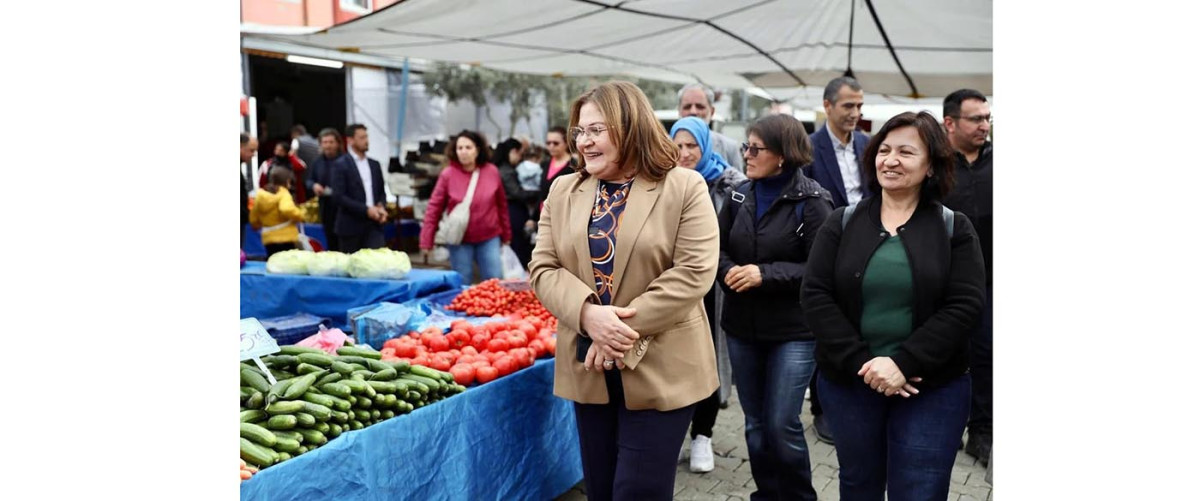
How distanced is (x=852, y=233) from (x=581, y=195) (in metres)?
0.91

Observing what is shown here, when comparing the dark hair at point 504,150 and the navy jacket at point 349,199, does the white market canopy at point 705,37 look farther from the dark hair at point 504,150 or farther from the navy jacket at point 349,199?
the navy jacket at point 349,199

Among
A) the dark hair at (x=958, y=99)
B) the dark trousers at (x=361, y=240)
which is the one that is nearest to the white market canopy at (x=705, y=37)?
the dark trousers at (x=361, y=240)

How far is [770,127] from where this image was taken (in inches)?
144

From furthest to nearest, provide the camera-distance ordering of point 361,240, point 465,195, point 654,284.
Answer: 1. point 361,240
2. point 465,195
3. point 654,284

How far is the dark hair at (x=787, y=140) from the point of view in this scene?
3.63m

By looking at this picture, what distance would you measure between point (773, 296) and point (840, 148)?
1.77 meters

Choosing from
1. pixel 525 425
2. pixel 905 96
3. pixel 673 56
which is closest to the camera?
pixel 525 425

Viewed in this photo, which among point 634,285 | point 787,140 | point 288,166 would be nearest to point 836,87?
point 787,140

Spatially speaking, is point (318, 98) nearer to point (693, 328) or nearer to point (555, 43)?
point (555, 43)

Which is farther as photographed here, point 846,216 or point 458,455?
point 458,455

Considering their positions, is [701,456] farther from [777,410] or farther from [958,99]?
[958,99]

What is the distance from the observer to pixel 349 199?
8.49 m

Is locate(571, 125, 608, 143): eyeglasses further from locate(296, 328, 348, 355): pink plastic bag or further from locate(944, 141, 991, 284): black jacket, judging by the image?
locate(944, 141, 991, 284): black jacket
